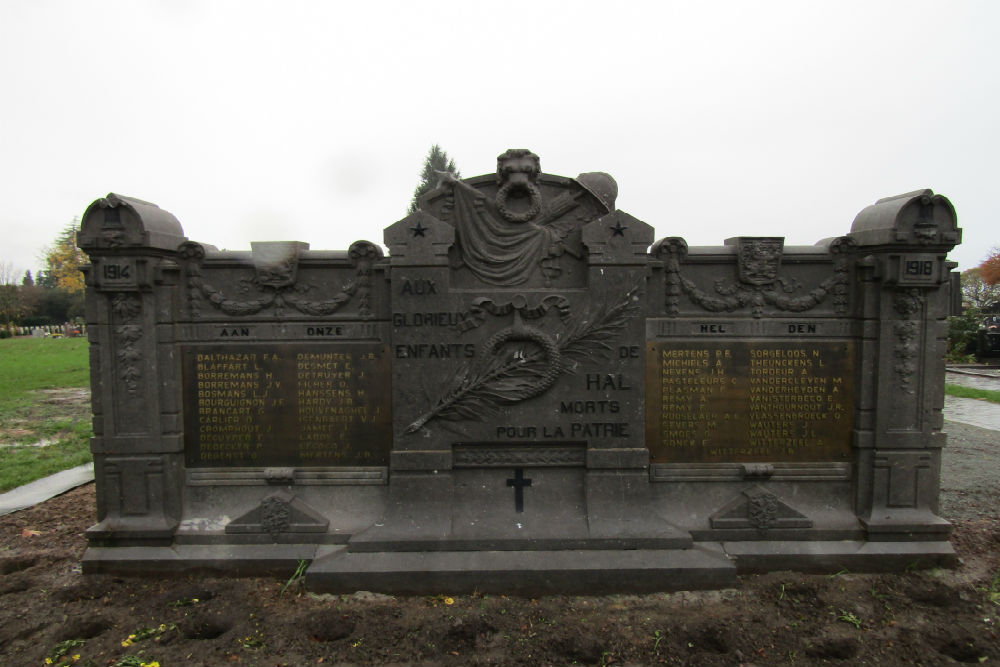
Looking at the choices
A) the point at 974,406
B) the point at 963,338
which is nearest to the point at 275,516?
the point at 974,406

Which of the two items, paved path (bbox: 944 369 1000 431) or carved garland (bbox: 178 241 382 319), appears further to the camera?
paved path (bbox: 944 369 1000 431)

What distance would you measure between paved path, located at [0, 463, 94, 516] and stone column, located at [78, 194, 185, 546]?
2.55 m

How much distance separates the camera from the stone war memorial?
5.36 meters

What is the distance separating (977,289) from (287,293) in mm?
50571

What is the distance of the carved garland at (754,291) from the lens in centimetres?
558

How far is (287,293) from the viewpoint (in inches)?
223

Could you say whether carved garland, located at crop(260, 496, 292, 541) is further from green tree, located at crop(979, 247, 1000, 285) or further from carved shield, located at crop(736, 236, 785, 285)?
green tree, located at crop(979, 247, 1000, 285)

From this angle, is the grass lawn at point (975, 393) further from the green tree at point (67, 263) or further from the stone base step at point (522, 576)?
the green tree at point (67, 263)

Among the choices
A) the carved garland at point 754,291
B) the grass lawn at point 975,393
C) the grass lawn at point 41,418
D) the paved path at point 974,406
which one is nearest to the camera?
the carved garland at point 754,291

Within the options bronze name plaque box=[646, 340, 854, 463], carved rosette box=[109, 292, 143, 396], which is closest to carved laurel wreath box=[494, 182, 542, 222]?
bronze name plaque box=[646, 340, 854, 463]

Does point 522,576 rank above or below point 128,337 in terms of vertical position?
below

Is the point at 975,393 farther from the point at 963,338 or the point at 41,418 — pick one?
the point at 41,418

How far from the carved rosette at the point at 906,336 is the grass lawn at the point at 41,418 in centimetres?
1133

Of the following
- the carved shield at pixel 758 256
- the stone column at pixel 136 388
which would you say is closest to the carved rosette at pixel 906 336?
the carved shield at pixel 758 256
